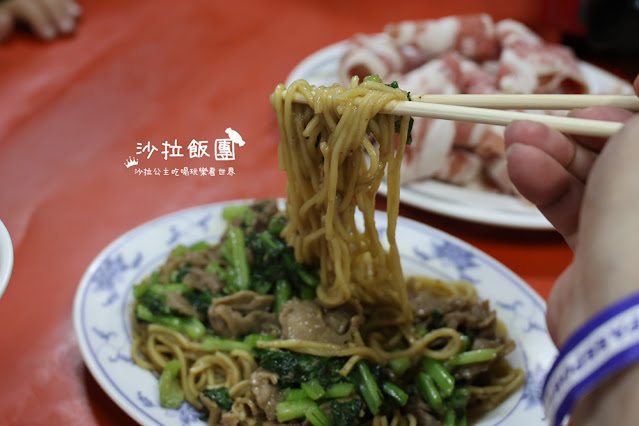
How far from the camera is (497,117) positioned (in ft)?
4.34

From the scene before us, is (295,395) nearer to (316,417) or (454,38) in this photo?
(316,417)

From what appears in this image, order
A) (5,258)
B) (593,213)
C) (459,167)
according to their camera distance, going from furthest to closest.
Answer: (459,167) < (5,258) < (593,213)

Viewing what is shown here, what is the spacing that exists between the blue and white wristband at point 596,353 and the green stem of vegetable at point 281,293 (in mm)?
1089

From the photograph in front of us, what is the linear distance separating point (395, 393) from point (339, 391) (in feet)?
0.54

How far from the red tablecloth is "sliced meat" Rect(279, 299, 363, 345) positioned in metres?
0.54

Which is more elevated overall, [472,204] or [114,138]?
[114,138]

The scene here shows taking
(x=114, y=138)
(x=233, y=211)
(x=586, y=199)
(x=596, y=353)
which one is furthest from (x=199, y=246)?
(x=596, y=353)

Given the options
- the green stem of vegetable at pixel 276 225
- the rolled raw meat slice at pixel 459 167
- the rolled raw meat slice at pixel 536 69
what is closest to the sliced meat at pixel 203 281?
the green stem of vegetable at pixel 276 225

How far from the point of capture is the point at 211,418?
5.37 ft

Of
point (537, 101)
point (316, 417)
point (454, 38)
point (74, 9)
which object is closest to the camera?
point (537, 101)

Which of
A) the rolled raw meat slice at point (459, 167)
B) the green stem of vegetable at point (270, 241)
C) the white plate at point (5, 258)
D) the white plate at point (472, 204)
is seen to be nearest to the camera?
the white plate at point (5, 258)

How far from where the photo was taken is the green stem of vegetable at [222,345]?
1815mm

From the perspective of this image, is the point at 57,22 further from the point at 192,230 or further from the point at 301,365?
the point at 301,365

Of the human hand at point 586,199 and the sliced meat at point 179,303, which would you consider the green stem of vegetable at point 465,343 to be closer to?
the human hand at point 586,199
